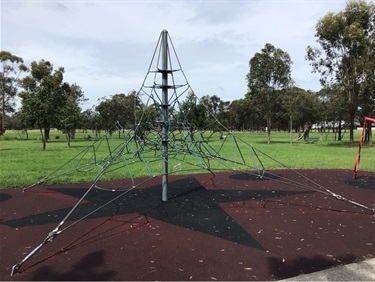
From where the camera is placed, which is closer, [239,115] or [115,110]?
[115,110]

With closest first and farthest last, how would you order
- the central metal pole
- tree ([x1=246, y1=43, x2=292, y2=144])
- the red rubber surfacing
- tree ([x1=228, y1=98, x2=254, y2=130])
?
the red rubber surfacing, the central metal pole, tree ([x1=246, y1=43, x2=292, y2=144]), tree ([x1=228, y1=98, x2=254, y2=130])

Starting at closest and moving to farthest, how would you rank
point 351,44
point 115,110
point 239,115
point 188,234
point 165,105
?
point 188,234 < point 165,105 < point 351,44 < point 115,110 < point 239,115

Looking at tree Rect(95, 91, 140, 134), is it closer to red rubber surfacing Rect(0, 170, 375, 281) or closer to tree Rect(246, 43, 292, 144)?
tree Rect(246, 43, 292, 144)

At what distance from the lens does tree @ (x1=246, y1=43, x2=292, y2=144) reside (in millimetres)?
26891

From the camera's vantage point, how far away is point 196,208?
561 centimetres

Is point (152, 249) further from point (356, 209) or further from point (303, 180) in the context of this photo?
point (303, 180)

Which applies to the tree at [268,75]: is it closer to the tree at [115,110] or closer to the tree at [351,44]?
the tree at [351,44]

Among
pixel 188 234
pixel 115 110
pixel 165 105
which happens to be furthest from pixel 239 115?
pixel 188 234

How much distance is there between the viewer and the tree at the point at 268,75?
26891 mm

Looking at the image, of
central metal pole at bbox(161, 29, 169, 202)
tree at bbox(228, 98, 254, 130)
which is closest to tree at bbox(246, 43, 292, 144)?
central metal pole at bbox(161, 29, 169, 202)

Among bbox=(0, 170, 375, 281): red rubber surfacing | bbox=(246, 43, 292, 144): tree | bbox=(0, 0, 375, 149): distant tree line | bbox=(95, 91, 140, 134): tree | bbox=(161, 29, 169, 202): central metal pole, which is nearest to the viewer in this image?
bbox=(0, 170, 375, 281): red rubber surfacing

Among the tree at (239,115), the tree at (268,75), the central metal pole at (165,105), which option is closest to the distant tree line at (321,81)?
the tree at (268,75)

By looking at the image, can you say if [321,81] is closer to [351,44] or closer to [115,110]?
[351,44]

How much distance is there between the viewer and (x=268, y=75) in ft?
89.0
